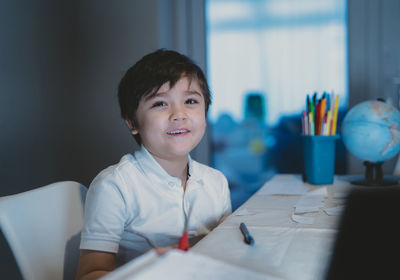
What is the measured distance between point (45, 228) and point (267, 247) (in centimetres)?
56

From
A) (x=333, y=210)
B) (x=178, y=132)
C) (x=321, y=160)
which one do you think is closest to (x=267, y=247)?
(x=333, y=210)

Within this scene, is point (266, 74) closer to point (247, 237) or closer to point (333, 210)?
point (333, 210)

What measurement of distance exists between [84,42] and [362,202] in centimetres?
169

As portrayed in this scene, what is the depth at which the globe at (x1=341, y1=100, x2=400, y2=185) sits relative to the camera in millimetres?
1257

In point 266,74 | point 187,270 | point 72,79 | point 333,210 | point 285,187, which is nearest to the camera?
point 187,270

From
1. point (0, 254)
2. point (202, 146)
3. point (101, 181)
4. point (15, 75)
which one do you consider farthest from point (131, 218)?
point (202, 146)

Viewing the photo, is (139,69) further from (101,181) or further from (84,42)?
(84,42)

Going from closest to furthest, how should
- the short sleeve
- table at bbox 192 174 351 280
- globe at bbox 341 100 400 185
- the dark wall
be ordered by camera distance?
table at bbox 192 174 351 280, the short sleeve, globe at bbox 341 100 400 185, the dark wall

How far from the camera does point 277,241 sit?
733mm

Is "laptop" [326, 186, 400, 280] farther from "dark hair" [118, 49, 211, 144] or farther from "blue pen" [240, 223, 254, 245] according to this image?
"dark hair" [118, 49, 211, 144]

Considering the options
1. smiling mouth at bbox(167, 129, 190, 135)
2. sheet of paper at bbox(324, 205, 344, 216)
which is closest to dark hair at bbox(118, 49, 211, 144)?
smiling mouth at bbox(167, 129, 190, 135)

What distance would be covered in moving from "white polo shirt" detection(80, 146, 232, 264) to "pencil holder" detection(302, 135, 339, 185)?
451mm

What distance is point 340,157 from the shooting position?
1771 mm

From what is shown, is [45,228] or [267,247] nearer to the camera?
[267,247]
